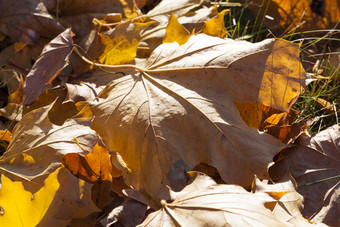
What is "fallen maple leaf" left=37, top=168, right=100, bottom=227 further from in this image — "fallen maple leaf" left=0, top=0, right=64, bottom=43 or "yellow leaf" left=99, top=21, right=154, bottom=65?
"fallen maple leaf" left=0, top=0, right=64, bottom=43

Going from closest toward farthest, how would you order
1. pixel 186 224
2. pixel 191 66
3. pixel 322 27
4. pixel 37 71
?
pixel 186 224
pixel 191 66
pixel 37 71
pixel 322 27

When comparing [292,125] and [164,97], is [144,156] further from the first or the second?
[292,125]

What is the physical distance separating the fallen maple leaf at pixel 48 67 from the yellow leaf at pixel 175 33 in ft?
1.29

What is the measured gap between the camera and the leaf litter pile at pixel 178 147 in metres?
1.07

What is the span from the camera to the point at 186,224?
3.32 feet

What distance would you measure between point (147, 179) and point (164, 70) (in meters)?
0.39

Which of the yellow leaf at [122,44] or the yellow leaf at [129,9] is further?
the yellow leaf at [129,9]

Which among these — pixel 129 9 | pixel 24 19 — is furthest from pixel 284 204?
pixel 24 19

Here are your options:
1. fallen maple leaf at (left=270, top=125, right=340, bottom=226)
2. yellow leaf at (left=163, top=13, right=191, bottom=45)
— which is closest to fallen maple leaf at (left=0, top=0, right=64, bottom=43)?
yellow leaf at (left=163, top=13, right=191, bottom=45)

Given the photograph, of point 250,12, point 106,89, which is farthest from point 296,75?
point 250,12

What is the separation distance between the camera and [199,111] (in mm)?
1222

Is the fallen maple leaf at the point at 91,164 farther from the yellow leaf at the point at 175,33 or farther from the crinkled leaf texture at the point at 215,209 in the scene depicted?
the yellow leaf at the point at 175,33

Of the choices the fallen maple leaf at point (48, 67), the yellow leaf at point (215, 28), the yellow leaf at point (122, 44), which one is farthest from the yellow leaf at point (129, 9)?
the yellow leaf at point (215, 28)

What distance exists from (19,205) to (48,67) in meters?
0.63
